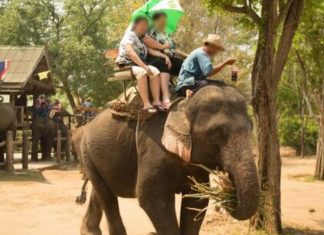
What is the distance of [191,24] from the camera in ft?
83.3

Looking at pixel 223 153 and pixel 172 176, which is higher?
pixel 223 153

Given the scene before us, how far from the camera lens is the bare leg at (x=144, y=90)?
5125 millimetres

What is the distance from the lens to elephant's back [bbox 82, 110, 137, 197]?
5328mm

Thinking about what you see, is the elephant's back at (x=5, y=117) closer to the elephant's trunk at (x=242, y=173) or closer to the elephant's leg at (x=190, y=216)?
the elephant's leg at (x=190, y=216)

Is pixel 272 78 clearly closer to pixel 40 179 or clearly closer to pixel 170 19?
pixel 170 19

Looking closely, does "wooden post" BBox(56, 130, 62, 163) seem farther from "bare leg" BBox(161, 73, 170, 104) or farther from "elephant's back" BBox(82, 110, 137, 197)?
"bare leg" BBox(161, 73, 170, 104)

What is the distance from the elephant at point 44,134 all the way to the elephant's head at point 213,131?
16903mm

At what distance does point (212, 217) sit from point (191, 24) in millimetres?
16784

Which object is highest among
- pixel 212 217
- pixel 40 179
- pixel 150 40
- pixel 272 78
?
pixel 150 40

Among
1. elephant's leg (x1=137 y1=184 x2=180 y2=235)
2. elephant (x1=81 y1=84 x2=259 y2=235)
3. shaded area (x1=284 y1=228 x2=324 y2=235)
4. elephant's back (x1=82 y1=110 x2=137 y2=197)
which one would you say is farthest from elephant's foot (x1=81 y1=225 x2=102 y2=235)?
shaded area (x1=284 y1=228 x2=324 y2=235)

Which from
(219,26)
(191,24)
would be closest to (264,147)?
(191,24)

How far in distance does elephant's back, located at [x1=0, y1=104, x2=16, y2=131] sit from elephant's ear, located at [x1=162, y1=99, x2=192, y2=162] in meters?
12.5

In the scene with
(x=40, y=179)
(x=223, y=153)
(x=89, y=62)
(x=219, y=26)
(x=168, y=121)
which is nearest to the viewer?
(x=223, y=153)

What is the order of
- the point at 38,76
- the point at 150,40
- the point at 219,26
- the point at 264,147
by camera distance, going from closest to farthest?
the point at 150,40 < the point at 264,147 < the point at 38,76 < the point at 219,26
